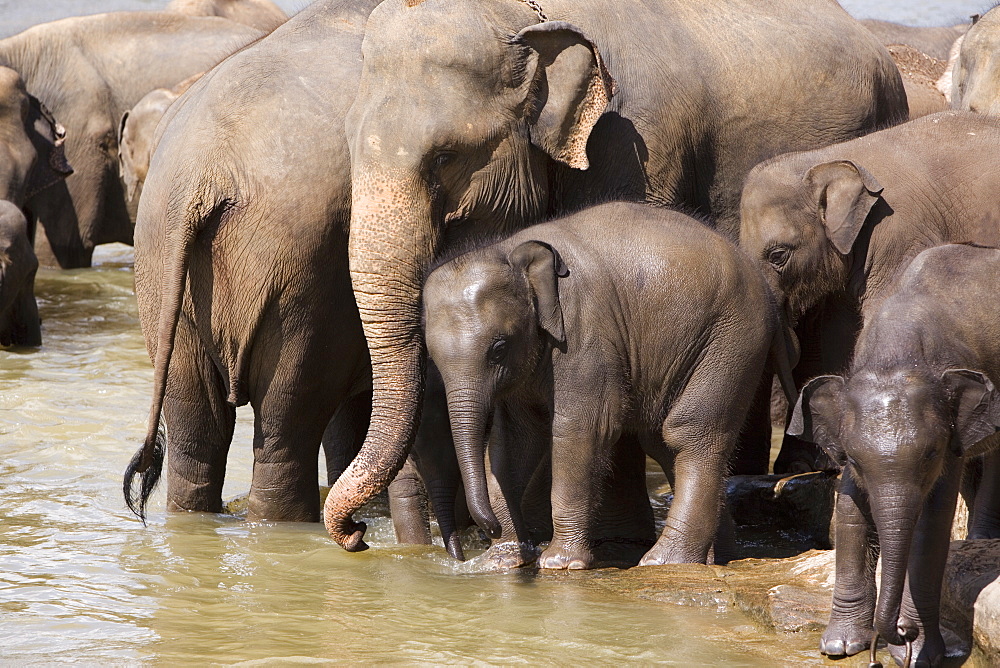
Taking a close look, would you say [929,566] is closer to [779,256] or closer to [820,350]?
[779,256]

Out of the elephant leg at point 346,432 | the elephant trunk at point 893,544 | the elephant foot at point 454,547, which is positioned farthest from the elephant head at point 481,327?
the elephant leg at point 346,432

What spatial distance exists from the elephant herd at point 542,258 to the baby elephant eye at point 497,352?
0.03 feet

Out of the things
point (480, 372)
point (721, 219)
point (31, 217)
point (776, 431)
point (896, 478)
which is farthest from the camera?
point (31, 217)

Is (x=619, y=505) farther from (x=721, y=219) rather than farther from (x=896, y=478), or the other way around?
(x=896, y=478)

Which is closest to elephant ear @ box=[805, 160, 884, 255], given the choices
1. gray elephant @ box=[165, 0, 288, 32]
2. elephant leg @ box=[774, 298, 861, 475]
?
elephant leg @ box=[774, 298, 861, 475]

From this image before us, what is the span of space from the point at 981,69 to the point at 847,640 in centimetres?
366

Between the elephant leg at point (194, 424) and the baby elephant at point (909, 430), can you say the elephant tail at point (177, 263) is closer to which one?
the elephant leg at point (194, 424)

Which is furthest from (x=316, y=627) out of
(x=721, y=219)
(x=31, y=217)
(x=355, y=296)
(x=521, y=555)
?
(x=31, y=217)

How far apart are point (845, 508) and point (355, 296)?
1.82 meters

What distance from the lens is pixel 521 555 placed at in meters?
4.88

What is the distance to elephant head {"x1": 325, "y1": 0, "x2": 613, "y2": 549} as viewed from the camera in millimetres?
4848

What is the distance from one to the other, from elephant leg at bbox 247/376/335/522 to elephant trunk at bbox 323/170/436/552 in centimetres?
55

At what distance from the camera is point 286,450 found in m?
5.46

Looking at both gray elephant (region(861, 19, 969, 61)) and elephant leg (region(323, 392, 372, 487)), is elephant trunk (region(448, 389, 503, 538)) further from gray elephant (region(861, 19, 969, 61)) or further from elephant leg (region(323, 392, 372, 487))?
gray elephant (region(861, 19, 969, 61))
